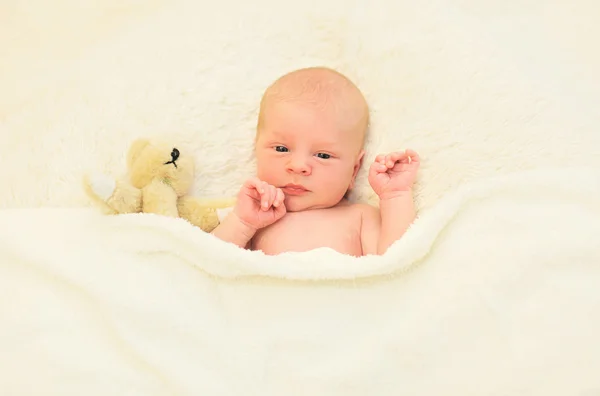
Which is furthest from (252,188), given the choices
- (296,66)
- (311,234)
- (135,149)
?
(296,66)

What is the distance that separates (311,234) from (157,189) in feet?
0.99

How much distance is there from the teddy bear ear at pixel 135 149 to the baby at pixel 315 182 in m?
0.21

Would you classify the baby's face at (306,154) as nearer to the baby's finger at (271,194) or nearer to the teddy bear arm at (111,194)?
the baby's finger at (271,194)

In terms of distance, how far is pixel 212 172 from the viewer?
1.42 meters

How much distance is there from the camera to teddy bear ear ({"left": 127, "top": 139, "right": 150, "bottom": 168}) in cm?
131

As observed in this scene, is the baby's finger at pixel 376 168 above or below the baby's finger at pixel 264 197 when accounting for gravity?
above

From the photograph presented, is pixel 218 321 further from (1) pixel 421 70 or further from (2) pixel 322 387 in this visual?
(1) pixel 421 70

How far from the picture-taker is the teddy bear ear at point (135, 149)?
1.31 metres

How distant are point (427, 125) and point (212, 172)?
448mm

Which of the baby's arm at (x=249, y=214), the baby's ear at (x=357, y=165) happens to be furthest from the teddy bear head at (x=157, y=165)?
the baby's ear at (x=357, y=165)

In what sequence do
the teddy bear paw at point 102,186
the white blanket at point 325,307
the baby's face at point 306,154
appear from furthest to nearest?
the baby's face at point 306,154
the teddy bear paw at point 102,186
the white blanket at point 325,307

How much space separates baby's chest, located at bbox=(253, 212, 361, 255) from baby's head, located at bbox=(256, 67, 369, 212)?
32 millimetres

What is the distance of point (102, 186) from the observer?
120 centimetres

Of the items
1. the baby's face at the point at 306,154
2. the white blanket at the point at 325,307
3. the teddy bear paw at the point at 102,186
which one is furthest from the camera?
the baby's face at the point at 306,154
